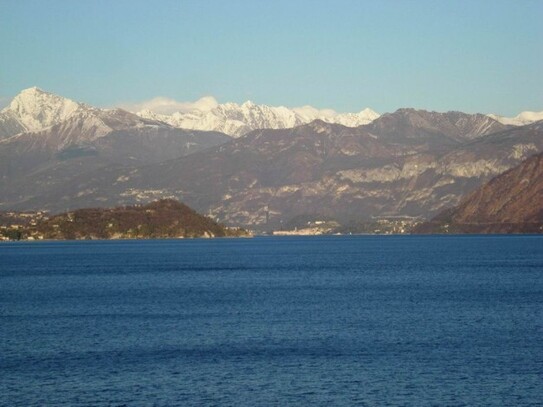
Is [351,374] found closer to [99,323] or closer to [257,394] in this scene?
[257,394]

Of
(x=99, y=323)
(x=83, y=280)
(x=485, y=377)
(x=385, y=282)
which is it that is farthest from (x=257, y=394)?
(x=83, y=280)

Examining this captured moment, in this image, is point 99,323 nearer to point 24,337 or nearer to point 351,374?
point 24,337

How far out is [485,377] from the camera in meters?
74.8

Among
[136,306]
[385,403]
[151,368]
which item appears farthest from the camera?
[136,306]

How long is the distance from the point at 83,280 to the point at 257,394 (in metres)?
124

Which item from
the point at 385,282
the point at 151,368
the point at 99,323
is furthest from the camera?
the point at 385,282

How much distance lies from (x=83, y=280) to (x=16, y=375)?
376 feet

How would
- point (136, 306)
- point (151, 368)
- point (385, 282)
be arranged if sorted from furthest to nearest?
point (385, 282) → point (136, 306) → point (151, 368)

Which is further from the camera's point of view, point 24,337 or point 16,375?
point 24,337

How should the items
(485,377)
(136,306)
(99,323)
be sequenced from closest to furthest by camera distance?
(485,377) → (99,323) → (136,306)

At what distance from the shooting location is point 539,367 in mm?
78562

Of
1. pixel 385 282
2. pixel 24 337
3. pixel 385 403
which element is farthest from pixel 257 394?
pixel 385 282

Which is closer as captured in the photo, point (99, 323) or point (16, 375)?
point (16, 375)

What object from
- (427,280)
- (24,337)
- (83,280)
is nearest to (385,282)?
(427,280)
